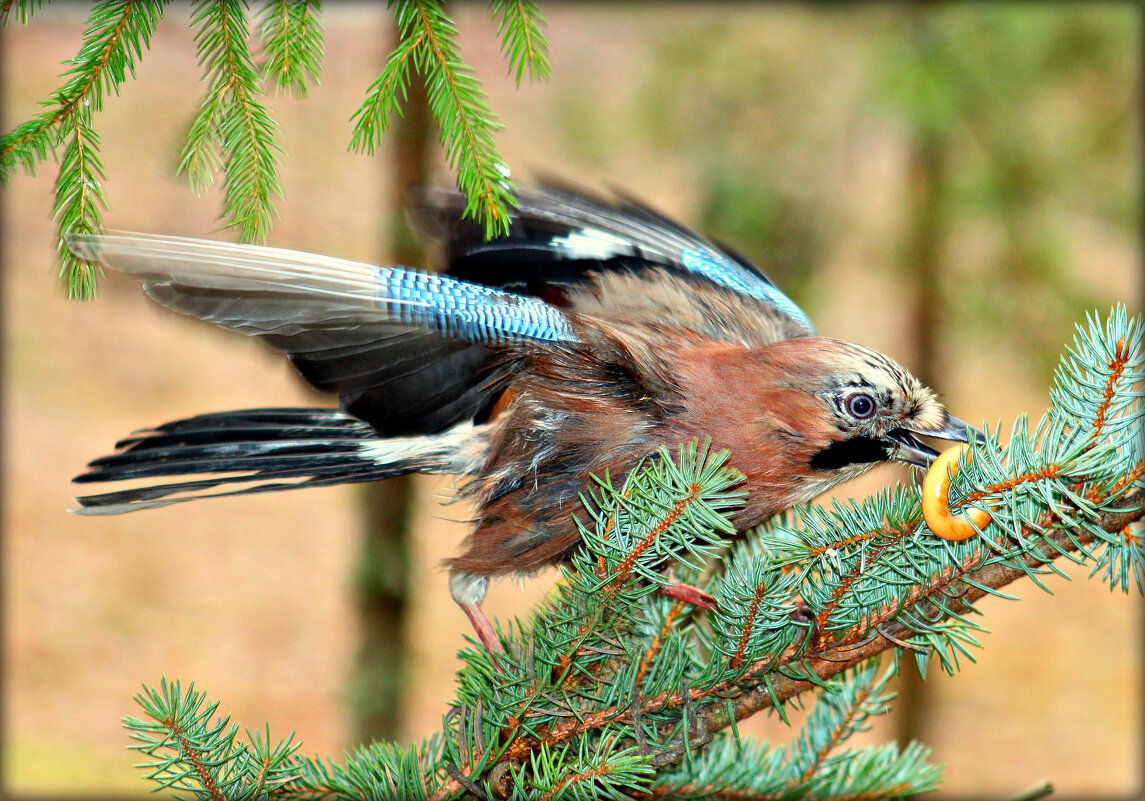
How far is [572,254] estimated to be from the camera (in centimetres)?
287

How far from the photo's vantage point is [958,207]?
5.26 m

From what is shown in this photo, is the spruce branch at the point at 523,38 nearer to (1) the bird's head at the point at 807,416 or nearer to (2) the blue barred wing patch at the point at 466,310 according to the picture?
(2) the blue barred wing patch at the point at 466,310

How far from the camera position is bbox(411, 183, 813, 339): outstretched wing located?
278 centimetres

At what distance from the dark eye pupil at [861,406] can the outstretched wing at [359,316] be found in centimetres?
72

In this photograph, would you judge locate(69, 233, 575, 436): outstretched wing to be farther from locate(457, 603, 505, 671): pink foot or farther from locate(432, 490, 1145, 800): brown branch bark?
locate(432, 490, 1145, 800): brown branch bark

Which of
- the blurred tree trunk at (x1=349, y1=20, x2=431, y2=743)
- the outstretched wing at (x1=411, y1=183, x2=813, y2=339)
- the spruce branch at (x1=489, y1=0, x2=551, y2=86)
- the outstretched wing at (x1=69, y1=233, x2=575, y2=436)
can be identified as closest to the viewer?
the spruce branch at (x1=489, y1=0, x2=551, y2=86)

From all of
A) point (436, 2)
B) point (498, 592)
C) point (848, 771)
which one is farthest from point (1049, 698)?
point (436, 2)

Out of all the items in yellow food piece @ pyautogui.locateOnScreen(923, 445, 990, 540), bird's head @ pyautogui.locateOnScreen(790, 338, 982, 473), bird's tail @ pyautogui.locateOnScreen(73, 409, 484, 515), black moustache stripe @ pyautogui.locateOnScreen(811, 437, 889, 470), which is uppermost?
bird's head @ pyautogui.locateOnScreen(790, 338, 982, 473)

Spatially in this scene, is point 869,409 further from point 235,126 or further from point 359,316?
point 235,126

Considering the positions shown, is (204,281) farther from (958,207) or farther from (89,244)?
(958,207)

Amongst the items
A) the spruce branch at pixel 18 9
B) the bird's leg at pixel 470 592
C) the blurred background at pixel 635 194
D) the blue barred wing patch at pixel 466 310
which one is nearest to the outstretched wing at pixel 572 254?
the blurred background at pixel 635 194

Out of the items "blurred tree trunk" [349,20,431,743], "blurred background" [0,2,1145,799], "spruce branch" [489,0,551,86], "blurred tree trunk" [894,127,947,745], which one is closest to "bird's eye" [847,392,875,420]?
"blurred background" [0,2,1145,799]

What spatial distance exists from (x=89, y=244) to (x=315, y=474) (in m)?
0.98

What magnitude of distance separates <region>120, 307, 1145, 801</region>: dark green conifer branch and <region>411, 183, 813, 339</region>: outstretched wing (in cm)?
108
